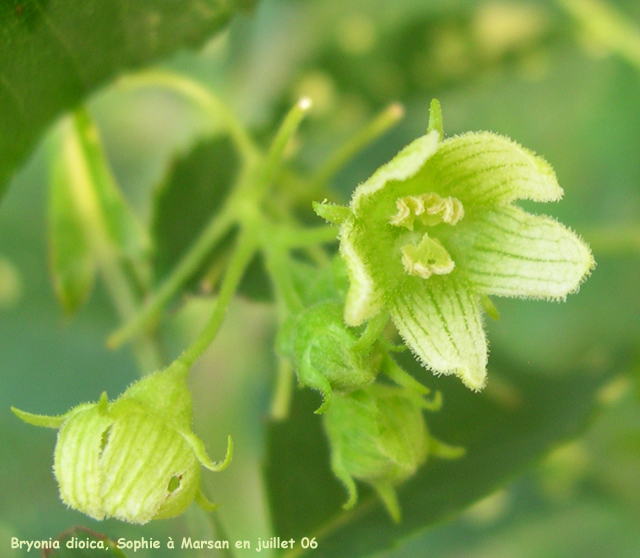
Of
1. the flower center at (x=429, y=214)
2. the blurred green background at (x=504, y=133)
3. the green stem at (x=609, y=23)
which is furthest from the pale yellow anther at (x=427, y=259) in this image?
the green stem at (x=609, y=23)

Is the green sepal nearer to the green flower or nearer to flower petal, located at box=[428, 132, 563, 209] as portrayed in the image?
the green flower

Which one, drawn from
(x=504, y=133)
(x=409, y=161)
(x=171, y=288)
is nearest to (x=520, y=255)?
(x=409, y=161)

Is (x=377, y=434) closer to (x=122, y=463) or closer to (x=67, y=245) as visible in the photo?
(x=122, y=463)

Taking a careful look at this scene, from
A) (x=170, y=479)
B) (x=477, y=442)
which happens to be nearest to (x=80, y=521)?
(x=170, y=479)

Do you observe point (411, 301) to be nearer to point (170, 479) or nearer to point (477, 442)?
point (170, 479)

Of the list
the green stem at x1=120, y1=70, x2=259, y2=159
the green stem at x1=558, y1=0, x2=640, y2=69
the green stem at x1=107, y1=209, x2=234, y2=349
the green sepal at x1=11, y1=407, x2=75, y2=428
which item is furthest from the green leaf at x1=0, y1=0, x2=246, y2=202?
the green stem at x1=558, y1=0, x2=640, y2=69
